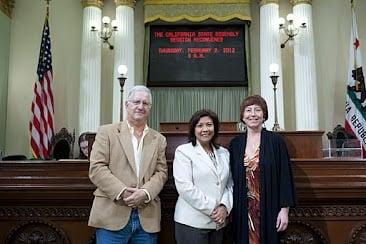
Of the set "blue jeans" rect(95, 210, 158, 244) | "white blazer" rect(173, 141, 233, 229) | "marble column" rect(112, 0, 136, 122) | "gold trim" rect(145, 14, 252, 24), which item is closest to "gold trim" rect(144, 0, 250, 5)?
"gold trim" rect(145, 14, 252, 24)

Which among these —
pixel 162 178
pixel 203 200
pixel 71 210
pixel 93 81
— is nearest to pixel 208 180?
pixel 203 200

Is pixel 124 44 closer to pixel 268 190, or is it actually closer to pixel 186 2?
pixel 186 2

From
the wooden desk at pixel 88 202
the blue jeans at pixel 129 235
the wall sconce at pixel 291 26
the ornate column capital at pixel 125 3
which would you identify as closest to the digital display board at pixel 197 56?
the ornate column capital at pixel 125 3

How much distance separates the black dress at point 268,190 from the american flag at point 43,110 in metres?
6.37

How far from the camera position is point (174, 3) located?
959 cm

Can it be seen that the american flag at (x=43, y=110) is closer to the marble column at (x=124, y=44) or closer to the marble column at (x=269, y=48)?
the marble column at (x=124, y=44)

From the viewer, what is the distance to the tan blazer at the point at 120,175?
234cm

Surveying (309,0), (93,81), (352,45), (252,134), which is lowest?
(252,134)

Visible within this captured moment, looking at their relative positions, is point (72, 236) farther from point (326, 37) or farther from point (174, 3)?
point (326, 37)

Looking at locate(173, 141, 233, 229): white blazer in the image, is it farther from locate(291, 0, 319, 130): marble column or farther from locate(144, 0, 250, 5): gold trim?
locate(144, 0, 250, 5): gold trim

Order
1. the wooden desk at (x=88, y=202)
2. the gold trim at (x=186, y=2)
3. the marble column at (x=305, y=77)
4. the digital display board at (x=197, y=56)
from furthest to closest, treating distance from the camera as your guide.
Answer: the gold trim at (x=186, y=2) → the digital display board at (x=197, y=56) → the marble column at (x=305, y=77) → the wooden desk at (x=88, y=202)

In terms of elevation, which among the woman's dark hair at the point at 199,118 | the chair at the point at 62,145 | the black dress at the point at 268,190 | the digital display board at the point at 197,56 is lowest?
the black dress at the point at 268,190

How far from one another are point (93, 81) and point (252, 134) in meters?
7.10

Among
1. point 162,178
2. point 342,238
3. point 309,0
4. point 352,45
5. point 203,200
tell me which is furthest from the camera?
point 309,0
